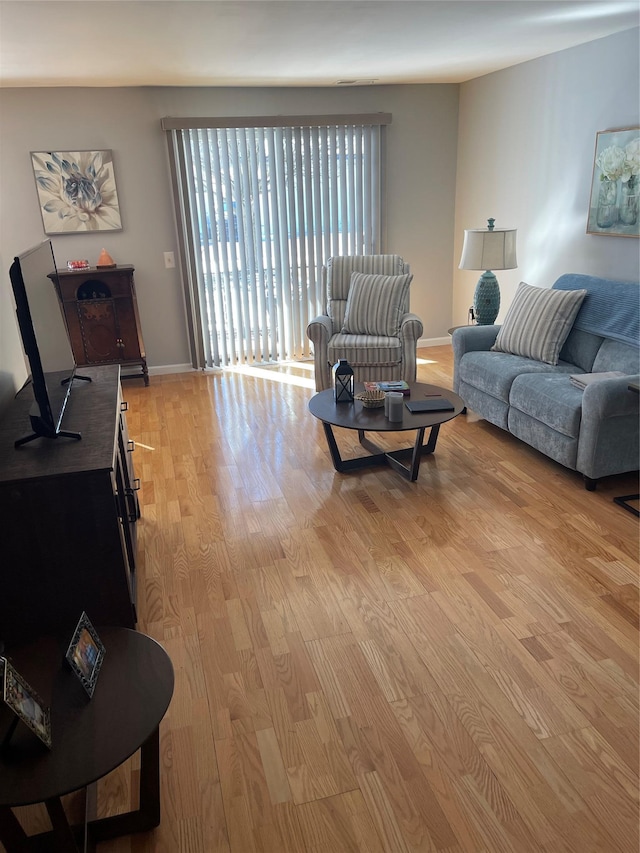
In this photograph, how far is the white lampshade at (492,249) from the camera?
4469 mm

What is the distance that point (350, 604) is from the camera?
2.51 meters

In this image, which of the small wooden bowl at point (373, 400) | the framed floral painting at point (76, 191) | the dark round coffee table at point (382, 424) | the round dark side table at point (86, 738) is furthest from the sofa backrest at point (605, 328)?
the framed floral painting at point (76, 191)

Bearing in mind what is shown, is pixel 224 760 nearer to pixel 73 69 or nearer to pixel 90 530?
pixel 90 530

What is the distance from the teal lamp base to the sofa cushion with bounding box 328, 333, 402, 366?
2.22 feet

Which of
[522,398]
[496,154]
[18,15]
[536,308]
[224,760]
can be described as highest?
[18,15]

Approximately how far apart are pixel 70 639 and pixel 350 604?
46.9 inches

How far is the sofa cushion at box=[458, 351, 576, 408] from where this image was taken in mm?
3881

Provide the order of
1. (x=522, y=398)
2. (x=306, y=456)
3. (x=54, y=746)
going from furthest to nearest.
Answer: (x=306, y=456), (x=522, y=398), (x=54, y=746)

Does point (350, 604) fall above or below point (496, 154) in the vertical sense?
below

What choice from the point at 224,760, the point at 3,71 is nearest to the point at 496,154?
the point at 3,71

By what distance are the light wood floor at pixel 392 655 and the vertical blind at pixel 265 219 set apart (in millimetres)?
2287

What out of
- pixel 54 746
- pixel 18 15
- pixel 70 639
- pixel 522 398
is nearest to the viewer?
pixel 54 746

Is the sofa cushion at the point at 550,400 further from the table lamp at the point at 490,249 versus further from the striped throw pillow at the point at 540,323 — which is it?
the table lamp at the point at 490,249

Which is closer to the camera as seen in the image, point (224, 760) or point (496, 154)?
point (224, 760)
